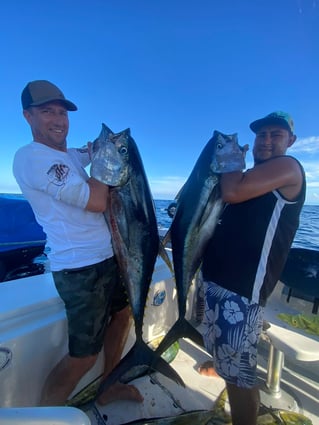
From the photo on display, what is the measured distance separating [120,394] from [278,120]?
2.44 meters

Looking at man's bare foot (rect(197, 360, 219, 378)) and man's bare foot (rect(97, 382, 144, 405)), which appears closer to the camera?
man's bare foot (rect(97, 382, 144, 405))

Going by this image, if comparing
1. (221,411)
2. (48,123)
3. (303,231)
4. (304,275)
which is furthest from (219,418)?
(303,231)

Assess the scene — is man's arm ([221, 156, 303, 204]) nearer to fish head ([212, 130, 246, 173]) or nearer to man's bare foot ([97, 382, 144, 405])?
fish head ([212, 130, 246, 173])

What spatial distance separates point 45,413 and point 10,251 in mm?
3058

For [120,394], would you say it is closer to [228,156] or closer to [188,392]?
[188,392]

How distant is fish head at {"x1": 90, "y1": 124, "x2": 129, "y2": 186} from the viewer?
170cm

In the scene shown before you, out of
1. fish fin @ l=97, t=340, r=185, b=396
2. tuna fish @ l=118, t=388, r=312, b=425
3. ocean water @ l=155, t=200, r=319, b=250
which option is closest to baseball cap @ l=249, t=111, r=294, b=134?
ocean water @ l=155, t=200, r=319, b=250

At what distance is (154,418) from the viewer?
2104 mm

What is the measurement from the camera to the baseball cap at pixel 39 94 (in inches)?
69.2

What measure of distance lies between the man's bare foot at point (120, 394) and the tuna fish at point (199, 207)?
23.2 inches

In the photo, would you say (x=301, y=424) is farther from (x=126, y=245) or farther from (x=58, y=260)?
(x=58, y=260)

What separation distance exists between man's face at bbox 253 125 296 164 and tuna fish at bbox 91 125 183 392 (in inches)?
34.5

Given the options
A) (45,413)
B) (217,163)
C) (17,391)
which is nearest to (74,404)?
(17,391)

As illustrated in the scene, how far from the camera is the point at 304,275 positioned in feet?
9.78
